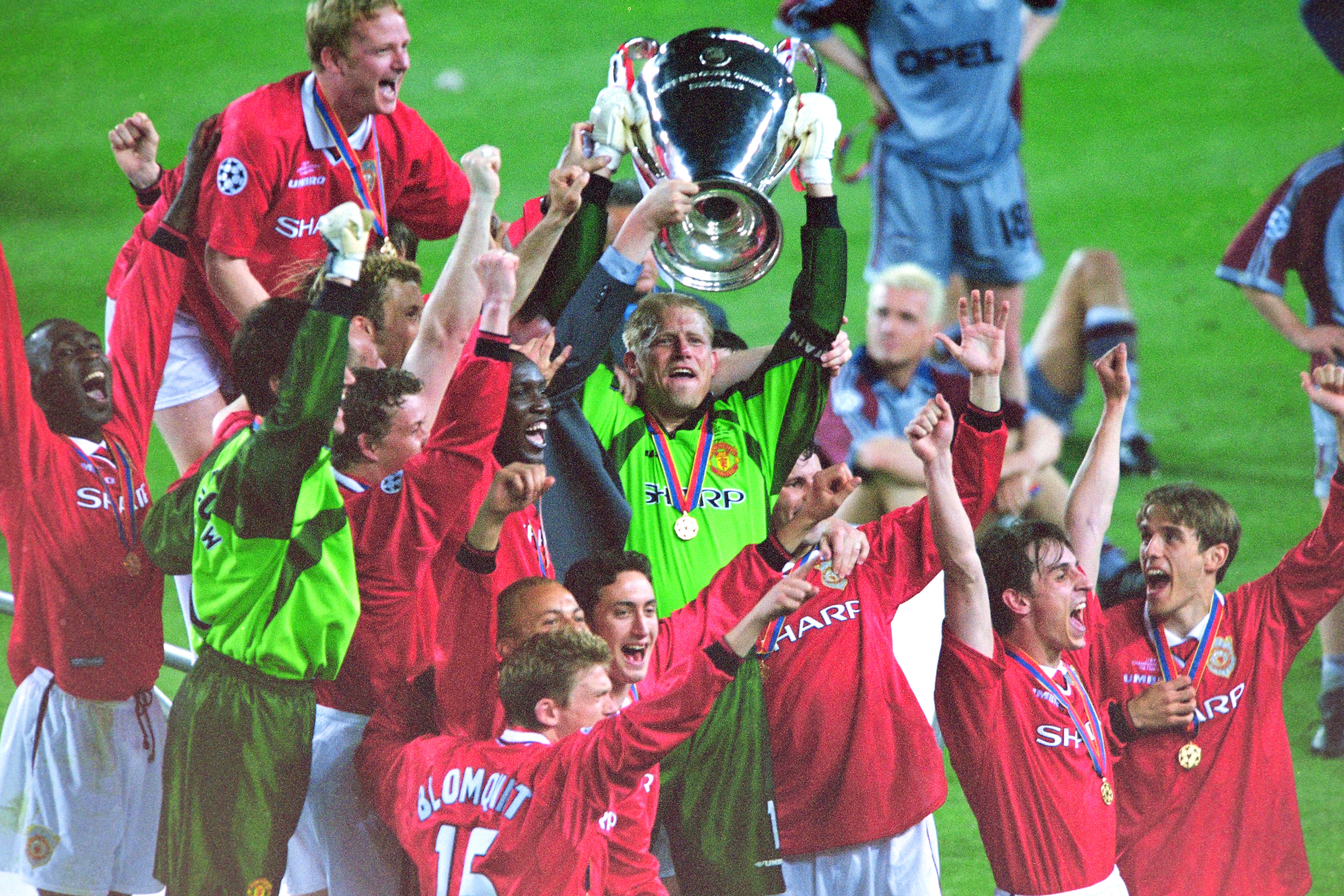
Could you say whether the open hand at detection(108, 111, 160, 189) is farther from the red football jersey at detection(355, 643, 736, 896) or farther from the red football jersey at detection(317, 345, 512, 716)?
the red football jersey at detection(355, 643, 736, 896)

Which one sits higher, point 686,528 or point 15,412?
point 15,412

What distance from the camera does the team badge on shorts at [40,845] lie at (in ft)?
10.4

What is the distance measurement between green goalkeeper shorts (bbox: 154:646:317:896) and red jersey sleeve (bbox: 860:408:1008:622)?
3.82ft

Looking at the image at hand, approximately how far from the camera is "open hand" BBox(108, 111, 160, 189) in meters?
3.30

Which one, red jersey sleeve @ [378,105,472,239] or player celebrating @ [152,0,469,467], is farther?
red jersey sleeve @ [378,105,472,239]

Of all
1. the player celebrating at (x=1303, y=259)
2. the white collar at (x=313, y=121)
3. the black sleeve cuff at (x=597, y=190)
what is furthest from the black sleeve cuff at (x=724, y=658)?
the player celebrating at (x=1303, y=259)

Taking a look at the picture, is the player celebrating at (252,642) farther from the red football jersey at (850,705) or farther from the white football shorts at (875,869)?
the white football shorts at (875,869)

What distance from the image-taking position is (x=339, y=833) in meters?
3.07

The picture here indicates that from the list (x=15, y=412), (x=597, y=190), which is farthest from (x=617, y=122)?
(x=15, y=412)

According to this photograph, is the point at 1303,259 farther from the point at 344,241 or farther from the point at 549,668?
the point at 344,241

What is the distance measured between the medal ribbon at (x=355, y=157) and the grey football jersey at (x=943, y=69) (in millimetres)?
2689

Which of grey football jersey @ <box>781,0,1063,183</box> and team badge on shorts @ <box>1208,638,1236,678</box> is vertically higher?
grey football jersey @ <box>781,0,1063,183</box>

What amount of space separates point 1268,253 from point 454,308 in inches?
109

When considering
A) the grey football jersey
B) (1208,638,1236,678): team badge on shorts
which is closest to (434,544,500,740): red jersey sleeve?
(1208,638,1236,678): team badge on shorts
